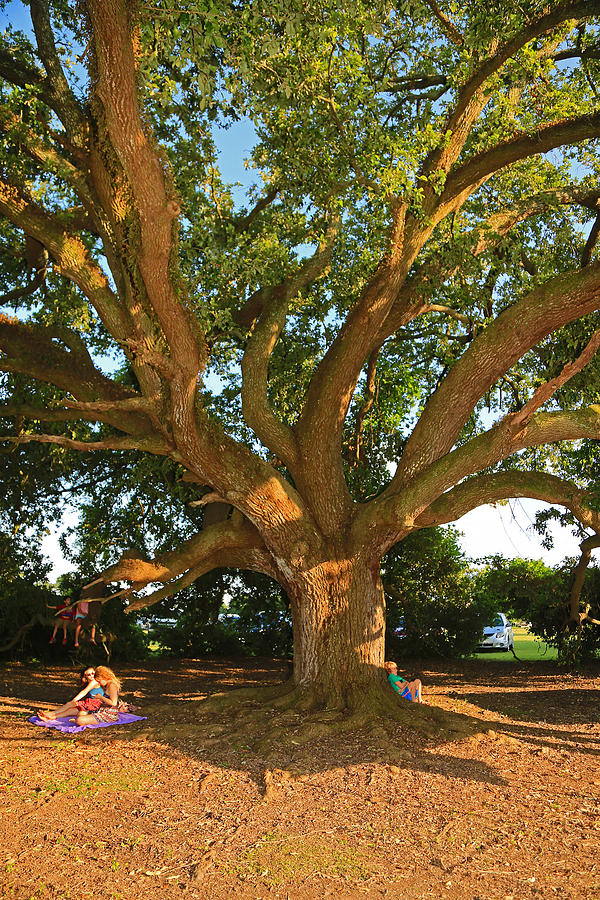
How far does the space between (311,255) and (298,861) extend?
27.0ft

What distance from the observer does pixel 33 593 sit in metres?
16.1

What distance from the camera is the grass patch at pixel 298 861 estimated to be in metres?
4.65

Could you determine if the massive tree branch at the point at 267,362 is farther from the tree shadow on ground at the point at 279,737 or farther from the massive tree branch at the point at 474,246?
the tree shadow on ground at the point at 279,737

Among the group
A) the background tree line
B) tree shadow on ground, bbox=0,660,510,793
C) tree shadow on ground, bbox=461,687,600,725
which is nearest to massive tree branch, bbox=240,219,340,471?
tree shadow on ground, bbox=0,660,510,793

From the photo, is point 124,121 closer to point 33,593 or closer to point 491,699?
point 491,699

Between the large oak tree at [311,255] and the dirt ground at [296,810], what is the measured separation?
71.7 inches

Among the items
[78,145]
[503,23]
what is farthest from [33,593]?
[503,23]

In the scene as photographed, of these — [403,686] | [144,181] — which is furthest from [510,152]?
[403,686]

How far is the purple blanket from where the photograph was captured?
8.73 meters

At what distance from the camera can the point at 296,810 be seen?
588 cm

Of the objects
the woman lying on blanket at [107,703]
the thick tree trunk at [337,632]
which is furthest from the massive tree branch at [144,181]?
the woman lying on blanket at [107,703]

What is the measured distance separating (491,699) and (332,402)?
5.70m

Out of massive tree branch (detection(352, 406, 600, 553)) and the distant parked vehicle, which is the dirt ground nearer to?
massive tree branch (detection(352, 406, 600, 553))

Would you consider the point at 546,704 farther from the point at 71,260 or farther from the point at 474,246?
the point at 71,260
